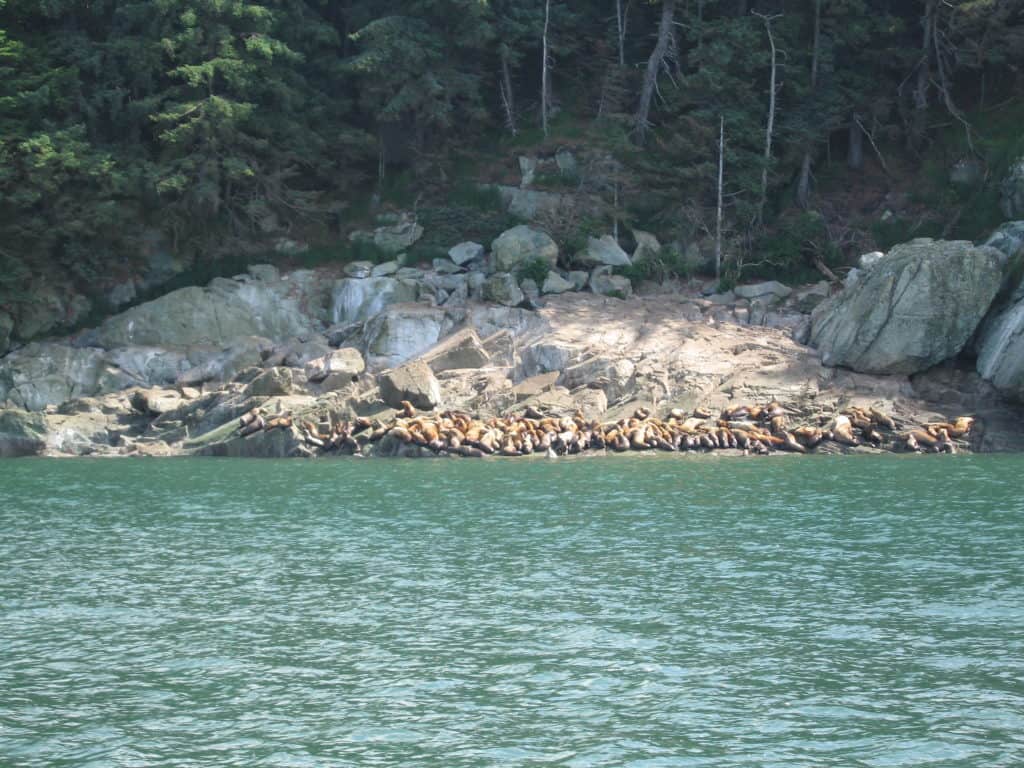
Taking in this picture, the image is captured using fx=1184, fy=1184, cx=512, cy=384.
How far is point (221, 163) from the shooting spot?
155 feet

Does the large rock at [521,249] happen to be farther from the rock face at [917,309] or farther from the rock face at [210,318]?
the rock face at [917,309]

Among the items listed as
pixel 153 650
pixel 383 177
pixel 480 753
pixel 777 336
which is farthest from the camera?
pixel 383 177

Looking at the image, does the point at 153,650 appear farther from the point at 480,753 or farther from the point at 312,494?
the point at 312,494

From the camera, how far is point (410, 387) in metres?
37.0

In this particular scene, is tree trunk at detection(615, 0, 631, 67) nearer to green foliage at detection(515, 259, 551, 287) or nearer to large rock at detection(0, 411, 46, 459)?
green foliage at detection(515, 259, 551, 287)

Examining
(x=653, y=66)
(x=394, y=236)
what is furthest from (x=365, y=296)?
(x=653, y=66)

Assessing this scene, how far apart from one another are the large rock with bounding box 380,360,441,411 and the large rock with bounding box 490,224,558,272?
930 centimetres

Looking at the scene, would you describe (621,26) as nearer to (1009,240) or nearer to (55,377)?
(1009,240)

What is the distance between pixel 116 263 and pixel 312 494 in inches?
959

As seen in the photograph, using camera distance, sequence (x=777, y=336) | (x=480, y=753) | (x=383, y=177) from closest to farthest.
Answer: (x=480, y=753) < (x=777, y=336) < (x=383, y=177)

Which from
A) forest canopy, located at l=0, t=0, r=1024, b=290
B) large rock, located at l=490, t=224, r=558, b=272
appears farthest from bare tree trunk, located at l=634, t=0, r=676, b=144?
large rock, located at l=490, t=224, r=558, b=272

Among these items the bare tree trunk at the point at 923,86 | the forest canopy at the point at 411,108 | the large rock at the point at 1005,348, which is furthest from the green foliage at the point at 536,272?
the bare tree trunk at the point at 923,86

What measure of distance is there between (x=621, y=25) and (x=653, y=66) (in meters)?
4.41

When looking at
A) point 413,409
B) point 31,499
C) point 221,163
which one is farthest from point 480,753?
point 221,163
